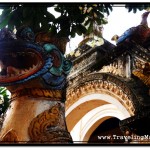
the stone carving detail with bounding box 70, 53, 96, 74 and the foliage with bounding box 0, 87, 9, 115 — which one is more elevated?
the stone carving detail with bounding box 70, 53, 96, 74

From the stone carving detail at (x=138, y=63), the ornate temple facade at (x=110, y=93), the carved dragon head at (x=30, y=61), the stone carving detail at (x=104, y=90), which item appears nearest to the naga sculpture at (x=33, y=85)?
the carved dragon head at (x=30, y=61)

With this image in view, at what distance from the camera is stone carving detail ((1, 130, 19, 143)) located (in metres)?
3.00

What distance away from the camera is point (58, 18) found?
2842mm

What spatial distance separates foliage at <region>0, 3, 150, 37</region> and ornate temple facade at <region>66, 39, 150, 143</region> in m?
0.54

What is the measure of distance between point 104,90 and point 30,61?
1.50 metres

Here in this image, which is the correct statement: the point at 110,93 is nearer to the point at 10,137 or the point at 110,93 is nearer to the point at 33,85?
the point at 33,85

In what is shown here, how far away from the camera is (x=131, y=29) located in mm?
4418

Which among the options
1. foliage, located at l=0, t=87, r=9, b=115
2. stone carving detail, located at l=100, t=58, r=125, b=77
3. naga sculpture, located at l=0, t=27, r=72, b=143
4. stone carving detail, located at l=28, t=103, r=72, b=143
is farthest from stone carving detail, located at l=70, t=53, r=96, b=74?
stone carving detail, located at l=28, t=103, r=72, b=143

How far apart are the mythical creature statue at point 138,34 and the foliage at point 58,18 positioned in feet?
4.81

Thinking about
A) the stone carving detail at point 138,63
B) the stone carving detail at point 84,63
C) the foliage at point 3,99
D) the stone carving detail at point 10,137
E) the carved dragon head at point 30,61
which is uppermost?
the stone carving detail at point 84,63

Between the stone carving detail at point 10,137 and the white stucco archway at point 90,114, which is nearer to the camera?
the stone carving detail at point 10,137

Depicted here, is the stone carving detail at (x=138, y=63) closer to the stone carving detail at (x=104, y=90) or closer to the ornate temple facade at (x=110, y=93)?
the ornate temple facade at (x=110, y=93)

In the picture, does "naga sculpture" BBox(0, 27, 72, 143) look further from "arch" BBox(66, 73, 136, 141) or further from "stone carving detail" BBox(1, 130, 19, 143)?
"arch" BBox(66, 73, 136, 141)

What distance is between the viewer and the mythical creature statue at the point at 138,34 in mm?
4430
